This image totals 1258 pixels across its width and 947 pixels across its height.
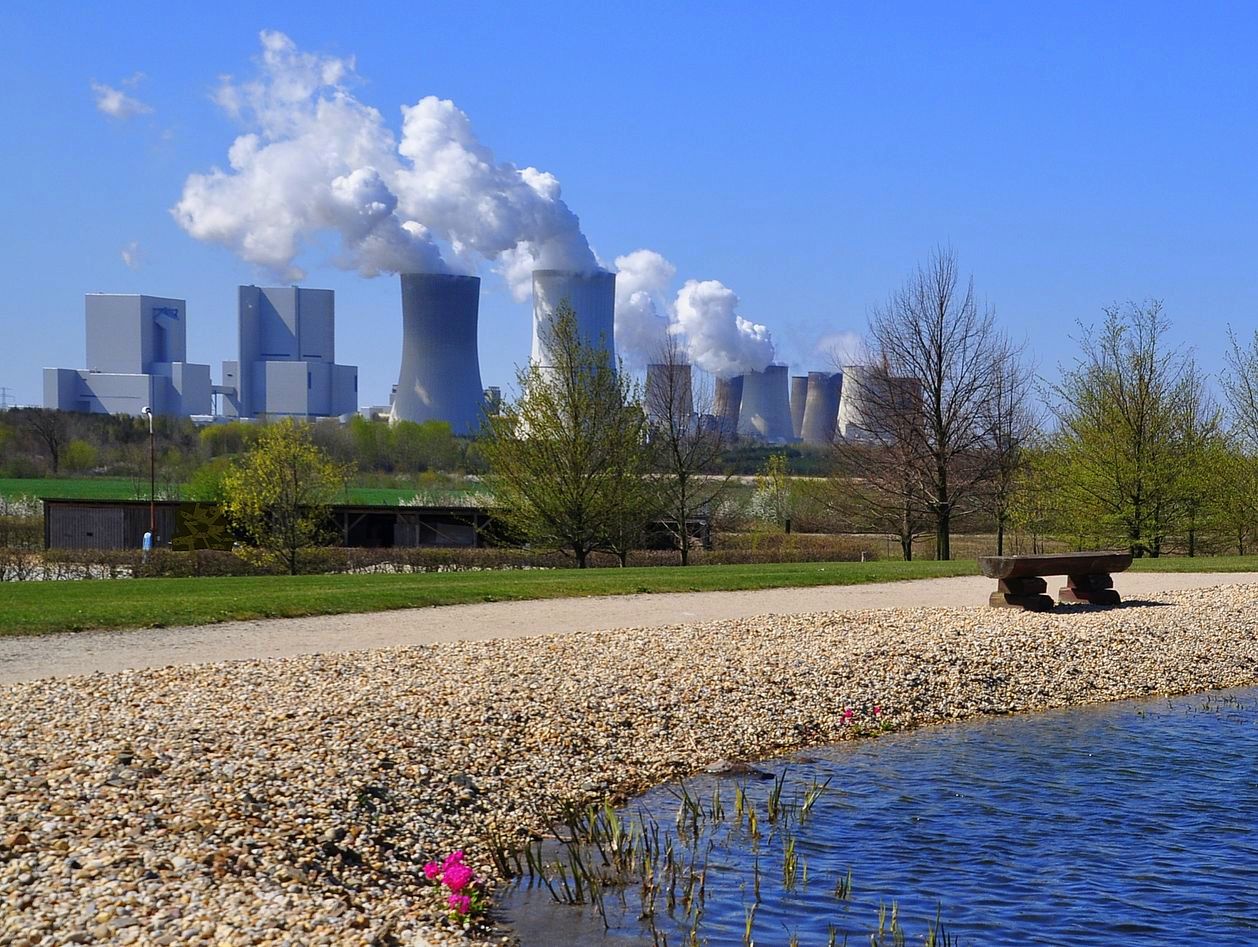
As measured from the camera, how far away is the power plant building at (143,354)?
129 metres

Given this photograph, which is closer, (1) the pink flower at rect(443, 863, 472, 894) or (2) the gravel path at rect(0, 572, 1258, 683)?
(1) the pink flower at rect(443, 863, 472, 894)

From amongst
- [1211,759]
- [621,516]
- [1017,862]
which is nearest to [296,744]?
[1017,862]

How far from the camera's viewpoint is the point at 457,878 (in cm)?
512

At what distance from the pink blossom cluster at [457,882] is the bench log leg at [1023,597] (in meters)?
9.33

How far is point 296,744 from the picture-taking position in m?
6.72

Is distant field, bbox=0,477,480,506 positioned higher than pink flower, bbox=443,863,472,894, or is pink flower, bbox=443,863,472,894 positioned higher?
distant field, bbox=0,477,480,506

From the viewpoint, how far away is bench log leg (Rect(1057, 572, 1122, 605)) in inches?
558

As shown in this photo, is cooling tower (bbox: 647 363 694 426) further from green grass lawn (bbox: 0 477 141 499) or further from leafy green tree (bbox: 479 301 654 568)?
green grass lawn (bbox: 0 477 141 499)

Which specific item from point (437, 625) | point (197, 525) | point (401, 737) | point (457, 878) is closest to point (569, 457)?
point (437, 625)

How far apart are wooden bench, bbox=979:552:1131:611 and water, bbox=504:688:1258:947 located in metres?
4.28

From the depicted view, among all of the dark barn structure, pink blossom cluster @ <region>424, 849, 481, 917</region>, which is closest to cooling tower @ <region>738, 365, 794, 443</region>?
the dark barn structure

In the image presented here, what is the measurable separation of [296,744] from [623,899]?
2.21 metres

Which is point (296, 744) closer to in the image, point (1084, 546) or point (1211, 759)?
point (1211, 759)

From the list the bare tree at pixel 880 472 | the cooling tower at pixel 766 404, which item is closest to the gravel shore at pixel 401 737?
the bare tree at pixel 880 472
